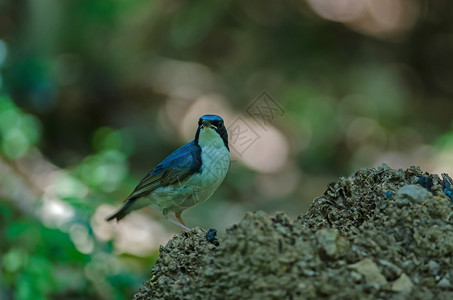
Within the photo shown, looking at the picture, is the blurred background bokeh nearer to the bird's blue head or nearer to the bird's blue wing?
the bird's blue wing

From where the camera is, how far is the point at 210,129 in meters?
3.01

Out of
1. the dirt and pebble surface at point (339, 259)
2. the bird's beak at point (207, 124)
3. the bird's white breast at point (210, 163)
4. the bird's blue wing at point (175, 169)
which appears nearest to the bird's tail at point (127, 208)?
the bird's blue wing at point (175, 169)

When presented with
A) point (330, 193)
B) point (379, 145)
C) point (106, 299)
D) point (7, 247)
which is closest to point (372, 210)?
point (330, 193)

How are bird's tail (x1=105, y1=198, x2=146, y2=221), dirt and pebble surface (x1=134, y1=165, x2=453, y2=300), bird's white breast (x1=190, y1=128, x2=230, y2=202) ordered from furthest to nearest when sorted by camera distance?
1. bird's tail (x1=105, y1=198, x2=146, y2=221)
2. bird's white breast (x1=190, y1=128, x2=230, y2=202)
3. dirt and pebble surface (x1=134, y1=165, x2=453, y2=300)

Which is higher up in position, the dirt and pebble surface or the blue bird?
the blue bird

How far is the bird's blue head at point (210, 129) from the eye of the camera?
9.80ft

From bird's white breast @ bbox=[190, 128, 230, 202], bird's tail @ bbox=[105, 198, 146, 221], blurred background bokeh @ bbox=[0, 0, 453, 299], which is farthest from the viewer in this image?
blurred background bokeh @ bbox=[0, 0, 453, 299]

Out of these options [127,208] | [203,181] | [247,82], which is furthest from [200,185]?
[247,82]

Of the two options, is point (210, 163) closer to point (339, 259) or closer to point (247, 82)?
point (339, 259)

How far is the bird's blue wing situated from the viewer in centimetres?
301

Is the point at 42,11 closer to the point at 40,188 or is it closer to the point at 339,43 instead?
the point at 40,188

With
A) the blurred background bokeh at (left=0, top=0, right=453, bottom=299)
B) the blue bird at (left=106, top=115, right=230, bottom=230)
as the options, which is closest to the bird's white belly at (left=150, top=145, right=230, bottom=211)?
the blue bird at (left=106, top=115, right=230, bottom=230)

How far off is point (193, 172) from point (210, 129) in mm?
248

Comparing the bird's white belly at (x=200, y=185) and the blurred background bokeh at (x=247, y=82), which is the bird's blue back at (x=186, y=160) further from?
the blurred background bokeh at (x=247, y=82)
